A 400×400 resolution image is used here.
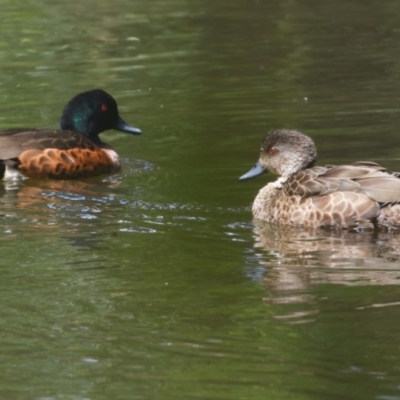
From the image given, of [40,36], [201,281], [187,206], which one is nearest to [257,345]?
[201,281]

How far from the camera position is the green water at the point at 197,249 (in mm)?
6395

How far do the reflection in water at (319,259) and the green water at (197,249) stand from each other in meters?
0.02

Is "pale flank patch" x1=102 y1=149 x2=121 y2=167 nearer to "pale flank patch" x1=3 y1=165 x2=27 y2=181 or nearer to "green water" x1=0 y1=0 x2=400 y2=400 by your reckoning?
"green water" x1=0 y1=0 x2=400 y2=400

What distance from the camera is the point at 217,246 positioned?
29.4ft

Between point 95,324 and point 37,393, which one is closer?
point 37,393

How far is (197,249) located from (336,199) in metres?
1.21

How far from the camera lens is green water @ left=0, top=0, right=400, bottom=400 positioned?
6395 millimetres

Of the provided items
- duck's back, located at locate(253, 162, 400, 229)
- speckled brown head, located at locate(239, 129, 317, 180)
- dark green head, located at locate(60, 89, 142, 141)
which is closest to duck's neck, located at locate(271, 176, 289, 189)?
speckled brown head, located at locate(239, 129, 317, 180)

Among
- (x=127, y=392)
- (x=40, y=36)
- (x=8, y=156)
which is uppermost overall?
(x=40, y=36)

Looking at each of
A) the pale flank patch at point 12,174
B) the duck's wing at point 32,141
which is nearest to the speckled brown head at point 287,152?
the duck's wing at point 32,141

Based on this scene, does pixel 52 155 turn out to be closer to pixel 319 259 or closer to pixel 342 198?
pixel 342 198

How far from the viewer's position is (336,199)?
9312 mm

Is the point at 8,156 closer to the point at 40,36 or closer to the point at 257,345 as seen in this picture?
the point at 257,345

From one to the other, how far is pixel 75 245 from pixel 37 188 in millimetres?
2670
